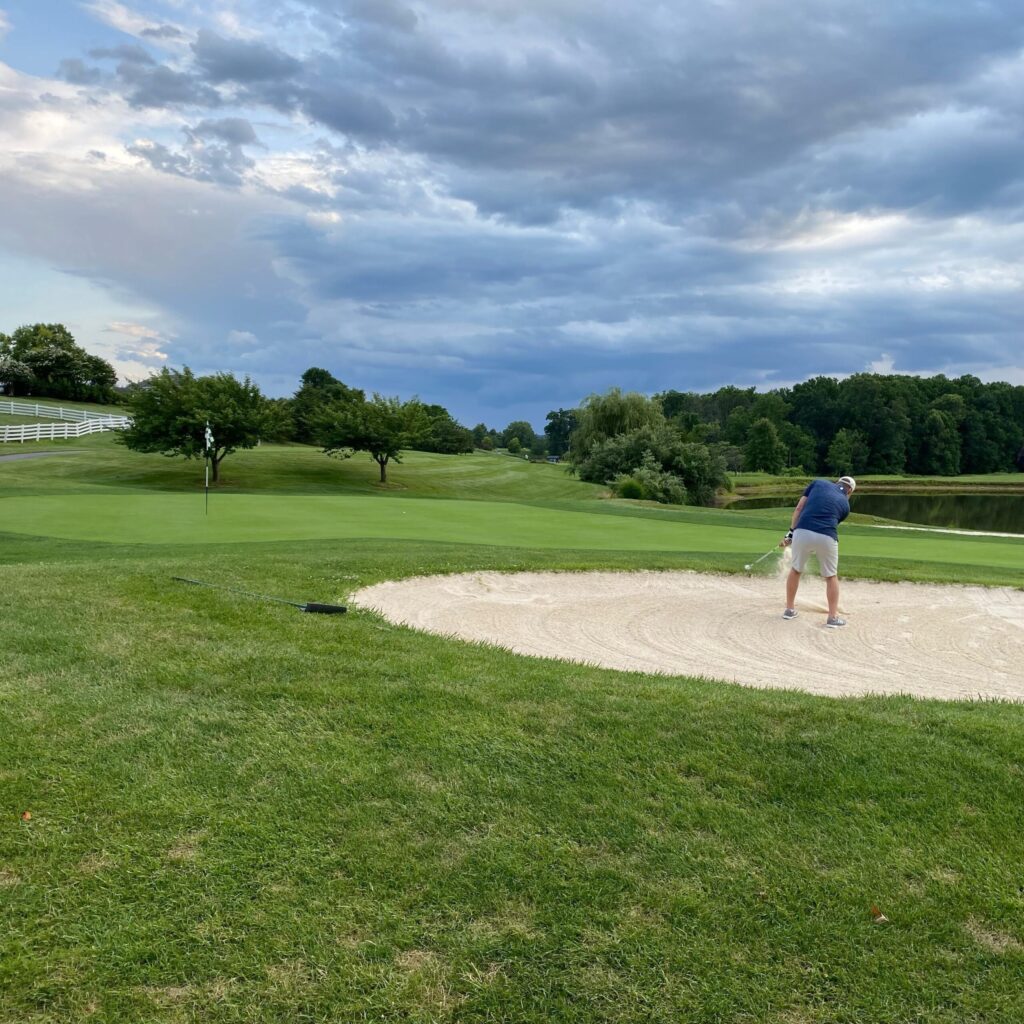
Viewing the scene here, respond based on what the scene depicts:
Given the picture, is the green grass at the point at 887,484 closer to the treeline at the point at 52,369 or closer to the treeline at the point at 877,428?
the treeline at the point at 877,428

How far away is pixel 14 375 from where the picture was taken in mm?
80375

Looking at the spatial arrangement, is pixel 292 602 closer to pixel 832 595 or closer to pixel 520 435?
pixel 832 595

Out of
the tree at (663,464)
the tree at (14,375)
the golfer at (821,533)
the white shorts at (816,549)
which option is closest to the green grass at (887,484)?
the tree at (663,464)

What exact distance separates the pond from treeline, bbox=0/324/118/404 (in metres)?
69.1

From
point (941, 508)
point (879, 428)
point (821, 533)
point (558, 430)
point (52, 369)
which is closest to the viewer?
point (821, 533)

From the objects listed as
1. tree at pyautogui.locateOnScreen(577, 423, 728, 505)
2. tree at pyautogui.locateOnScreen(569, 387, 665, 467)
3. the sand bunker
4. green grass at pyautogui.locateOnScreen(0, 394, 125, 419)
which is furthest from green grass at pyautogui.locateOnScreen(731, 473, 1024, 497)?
the sand bunker

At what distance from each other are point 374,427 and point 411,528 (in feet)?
98.7

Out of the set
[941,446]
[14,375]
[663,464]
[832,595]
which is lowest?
[832,595]

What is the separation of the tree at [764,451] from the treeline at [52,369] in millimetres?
78144

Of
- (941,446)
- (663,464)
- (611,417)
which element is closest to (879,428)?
(941,446)

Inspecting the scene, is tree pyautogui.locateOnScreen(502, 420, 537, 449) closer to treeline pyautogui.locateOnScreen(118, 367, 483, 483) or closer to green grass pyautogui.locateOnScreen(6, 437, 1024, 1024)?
treeline pyautogui.locateOnScreen(118, 367, 483, 483)

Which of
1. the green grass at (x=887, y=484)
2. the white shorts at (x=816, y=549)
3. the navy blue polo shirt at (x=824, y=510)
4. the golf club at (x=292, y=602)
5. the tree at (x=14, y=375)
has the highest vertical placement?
the tree at (x=14, y=375)

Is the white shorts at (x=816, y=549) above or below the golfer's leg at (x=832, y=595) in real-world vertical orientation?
above

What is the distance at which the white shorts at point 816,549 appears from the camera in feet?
34.8
